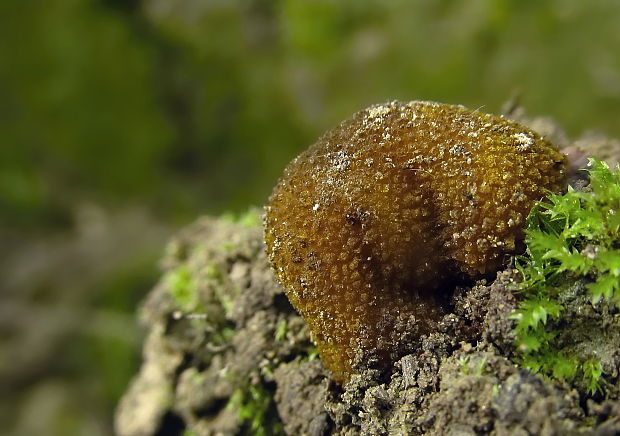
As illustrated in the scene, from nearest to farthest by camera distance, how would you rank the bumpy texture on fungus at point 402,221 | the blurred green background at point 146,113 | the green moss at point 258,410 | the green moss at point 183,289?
1. the bumpy texture on fungus at point 402,221
2. the green moss at point 258,410
3. the green moss at point 183,289
4. the blurred green background at point 146,113

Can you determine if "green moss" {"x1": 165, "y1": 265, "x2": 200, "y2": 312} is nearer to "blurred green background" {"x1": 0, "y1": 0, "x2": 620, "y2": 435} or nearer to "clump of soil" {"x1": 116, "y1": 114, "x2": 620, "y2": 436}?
"clump of soil" {"x1": 116, "y1": 114, "x2": 620, "y2": 436}

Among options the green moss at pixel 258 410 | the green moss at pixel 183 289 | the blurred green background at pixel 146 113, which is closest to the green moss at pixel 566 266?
the green moss at pixel 258 410

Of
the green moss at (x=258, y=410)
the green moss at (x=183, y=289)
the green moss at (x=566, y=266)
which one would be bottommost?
the green moss at (x=566, y=266)

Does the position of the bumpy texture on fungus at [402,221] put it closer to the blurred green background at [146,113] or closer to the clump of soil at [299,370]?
the clump of soil at [299,370]

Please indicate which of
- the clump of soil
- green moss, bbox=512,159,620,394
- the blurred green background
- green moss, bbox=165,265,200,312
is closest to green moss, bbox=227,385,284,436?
the clump of soil

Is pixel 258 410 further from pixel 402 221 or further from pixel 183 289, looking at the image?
pixel 402 221

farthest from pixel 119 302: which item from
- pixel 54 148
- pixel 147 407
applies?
pixel 147 407

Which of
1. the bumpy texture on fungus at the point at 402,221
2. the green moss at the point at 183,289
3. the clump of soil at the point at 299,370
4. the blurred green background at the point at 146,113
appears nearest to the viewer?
the clump of soil at the point at 299,370
